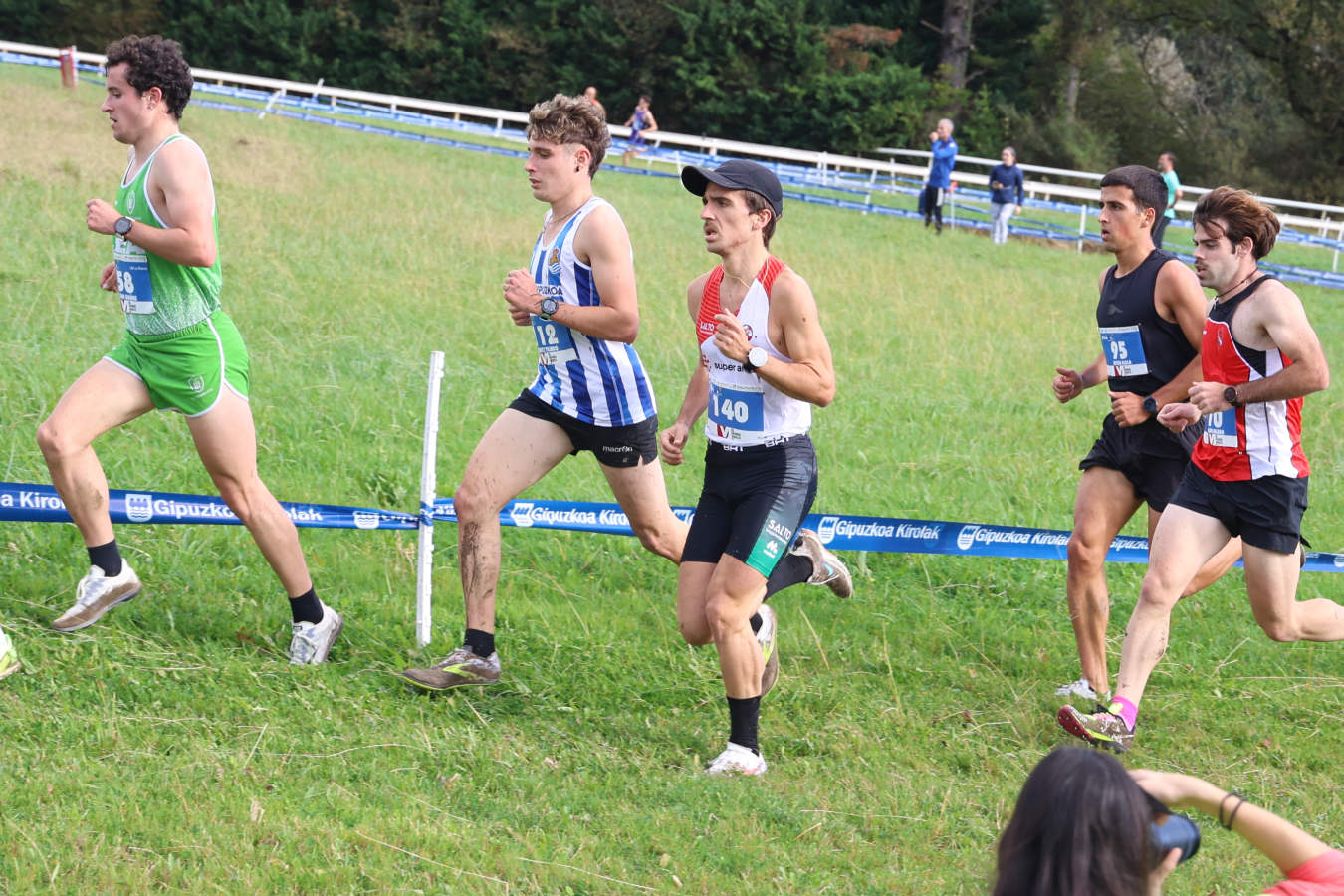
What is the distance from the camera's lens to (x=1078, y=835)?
2264 mm

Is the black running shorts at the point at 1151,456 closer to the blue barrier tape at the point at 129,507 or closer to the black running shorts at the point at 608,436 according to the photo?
the black running shorts at the point at 608,436

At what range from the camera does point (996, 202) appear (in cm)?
2422

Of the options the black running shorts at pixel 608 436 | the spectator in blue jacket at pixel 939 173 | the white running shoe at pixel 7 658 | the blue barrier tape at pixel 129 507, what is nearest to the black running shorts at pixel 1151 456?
the black running shorts at pixel 608 436

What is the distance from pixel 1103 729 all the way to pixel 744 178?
A: 2.56m

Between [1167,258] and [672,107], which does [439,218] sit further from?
[672,107]

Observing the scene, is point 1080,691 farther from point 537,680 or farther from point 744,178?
point 744,178

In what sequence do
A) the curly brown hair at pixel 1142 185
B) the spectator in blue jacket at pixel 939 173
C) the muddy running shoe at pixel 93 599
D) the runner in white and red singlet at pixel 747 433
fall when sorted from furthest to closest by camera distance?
the spectator in blue jacket at pixel 939 173 → the curly brown hair at pixel 1142 185 → the muddy running shoe at pixel 93 599 → the runner in white and red singlet at pixel 747 433

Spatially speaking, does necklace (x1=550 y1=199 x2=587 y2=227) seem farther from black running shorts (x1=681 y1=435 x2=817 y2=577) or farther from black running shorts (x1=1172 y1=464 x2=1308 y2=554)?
black running shorts (x1=1172 y1=464 x2=1308 y2=554)

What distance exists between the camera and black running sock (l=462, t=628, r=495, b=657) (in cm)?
557

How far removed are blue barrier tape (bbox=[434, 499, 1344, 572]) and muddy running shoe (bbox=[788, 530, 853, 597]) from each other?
122mm

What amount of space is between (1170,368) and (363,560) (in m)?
3.88

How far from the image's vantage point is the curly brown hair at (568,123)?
5.41 meters

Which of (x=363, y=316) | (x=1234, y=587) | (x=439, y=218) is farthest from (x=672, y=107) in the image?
(x=1234, y=587)

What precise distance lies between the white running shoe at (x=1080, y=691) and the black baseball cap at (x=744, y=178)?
2.54 metres
